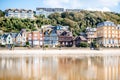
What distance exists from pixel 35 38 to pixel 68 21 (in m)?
6.49

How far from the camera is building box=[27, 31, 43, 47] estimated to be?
30.9 meters

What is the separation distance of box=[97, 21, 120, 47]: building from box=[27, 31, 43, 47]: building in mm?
6621

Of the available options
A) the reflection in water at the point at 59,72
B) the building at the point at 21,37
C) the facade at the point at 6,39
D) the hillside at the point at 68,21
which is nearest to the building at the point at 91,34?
the hillside at the point at 68,21

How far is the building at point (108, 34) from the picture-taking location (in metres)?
32.9

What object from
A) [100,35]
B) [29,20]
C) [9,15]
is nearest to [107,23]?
[100,35]

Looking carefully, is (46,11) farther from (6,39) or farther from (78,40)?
(6,39)

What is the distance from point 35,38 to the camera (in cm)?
3122

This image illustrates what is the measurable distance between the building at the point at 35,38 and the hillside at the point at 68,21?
1.25m

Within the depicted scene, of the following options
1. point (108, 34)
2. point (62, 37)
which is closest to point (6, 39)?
point (62, 37)

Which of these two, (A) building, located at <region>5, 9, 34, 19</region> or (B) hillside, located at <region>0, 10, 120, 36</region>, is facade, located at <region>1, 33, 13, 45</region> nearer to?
(B) hillside, located at <region>0, 10, 120, 36</region>

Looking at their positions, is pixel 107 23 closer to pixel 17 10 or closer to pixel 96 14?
pixel 96 14

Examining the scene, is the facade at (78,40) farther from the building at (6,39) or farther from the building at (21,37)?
the building at (6,39)

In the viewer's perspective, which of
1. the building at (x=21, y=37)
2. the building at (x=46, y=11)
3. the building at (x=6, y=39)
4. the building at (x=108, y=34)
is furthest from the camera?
the building at (x=46, y=11)

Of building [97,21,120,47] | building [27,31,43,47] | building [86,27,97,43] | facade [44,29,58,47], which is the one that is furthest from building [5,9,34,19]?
building [97,21,120,47]
